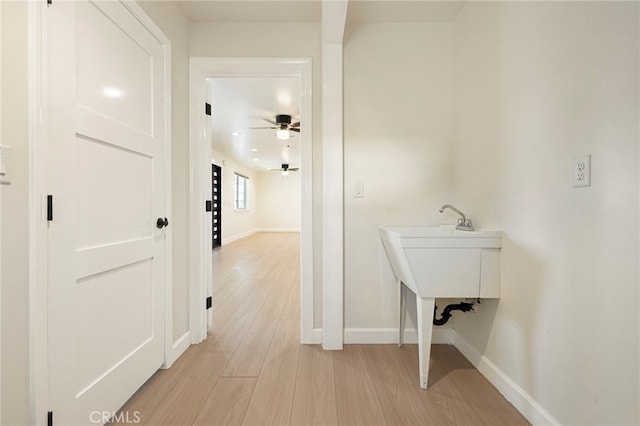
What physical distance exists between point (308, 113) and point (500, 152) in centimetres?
125

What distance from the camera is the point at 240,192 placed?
9.62 meters

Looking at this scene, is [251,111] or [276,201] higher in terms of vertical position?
[251,111]

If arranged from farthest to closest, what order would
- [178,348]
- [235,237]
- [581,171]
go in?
[235,237] < [178,348] < [581,171]

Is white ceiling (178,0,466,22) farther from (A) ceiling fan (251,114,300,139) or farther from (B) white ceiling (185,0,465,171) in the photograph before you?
(A) ceiling fan (251,114,300,139)

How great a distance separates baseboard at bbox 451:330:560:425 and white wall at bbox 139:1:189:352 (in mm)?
1936

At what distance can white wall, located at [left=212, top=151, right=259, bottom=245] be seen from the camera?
7.80 meters

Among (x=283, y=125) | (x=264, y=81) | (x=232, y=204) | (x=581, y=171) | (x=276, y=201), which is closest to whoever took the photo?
(x=581, y=171)

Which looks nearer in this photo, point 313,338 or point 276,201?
point 313,338

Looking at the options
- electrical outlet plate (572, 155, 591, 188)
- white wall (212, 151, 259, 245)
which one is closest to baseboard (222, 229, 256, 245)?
white wall (212, 151, 259, 245)

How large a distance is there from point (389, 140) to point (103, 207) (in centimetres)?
176

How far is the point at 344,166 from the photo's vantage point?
2.07m

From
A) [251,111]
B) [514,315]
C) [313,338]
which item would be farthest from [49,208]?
[251,111]

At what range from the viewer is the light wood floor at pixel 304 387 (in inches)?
52.6

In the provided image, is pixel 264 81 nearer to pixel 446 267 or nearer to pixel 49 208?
pixel 49 208
